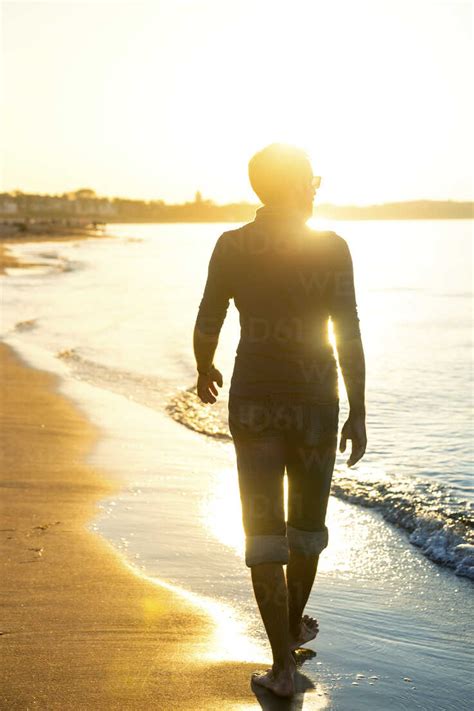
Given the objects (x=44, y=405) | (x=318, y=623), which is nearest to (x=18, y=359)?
(x=44, y=405)

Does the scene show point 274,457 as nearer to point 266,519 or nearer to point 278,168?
point 266,519

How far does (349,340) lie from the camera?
329 centimetres

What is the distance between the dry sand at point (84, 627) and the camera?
126 inches

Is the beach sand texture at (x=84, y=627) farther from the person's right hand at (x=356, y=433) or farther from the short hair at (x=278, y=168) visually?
the short hair at (x=278, y=168)

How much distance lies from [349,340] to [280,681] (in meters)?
1.27

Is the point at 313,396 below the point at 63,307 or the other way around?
the other way around

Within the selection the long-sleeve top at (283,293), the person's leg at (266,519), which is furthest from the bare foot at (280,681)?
the long-sleeve top at (283,293)

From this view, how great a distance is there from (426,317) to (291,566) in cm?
2486

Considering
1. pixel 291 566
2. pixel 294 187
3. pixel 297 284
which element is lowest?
pixel 291 566

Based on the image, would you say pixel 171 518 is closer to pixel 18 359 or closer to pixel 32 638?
pixel 32 638

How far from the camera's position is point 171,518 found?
5.63 m

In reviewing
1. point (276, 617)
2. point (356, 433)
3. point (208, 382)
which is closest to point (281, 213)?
point (208, 382)

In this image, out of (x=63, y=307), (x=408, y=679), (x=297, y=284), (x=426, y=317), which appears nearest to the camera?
(x=297, y=284)

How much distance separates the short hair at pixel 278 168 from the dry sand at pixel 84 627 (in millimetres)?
1801
